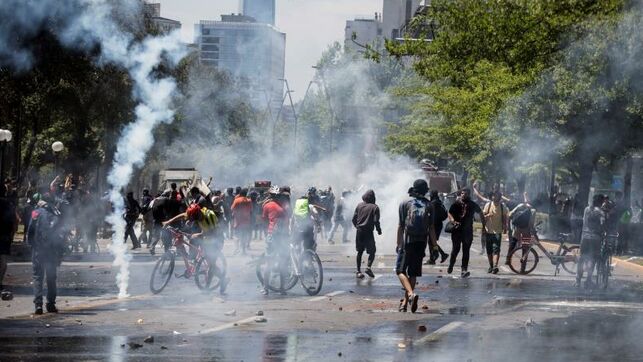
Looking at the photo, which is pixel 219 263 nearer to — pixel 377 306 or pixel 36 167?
pixel 377 306

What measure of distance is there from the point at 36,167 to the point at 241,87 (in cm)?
1757

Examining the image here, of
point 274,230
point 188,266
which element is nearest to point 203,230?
point 188,266

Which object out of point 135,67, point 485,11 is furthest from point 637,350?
point 485,11

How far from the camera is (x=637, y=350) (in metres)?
13.3

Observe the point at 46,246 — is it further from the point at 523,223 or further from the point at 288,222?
the point at 523,223

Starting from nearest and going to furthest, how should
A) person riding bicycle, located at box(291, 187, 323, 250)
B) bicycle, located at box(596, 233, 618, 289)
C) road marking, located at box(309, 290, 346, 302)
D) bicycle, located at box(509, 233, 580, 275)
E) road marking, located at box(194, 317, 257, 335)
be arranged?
road marking, located at box(194, 317, 257, 335)
road marking, located at box(309, 290, 346, 302)
person riding bicycle, located at box(291, 187, 323, 250)
bicycle, located at box(596, 233, 618, 289)
bicycle, located at box(509, 233, 580, 275)

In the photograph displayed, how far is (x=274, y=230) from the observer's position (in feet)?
66.1

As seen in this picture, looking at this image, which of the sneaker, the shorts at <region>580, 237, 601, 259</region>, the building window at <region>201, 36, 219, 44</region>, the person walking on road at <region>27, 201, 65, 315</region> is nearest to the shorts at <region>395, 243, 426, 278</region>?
the sneaker

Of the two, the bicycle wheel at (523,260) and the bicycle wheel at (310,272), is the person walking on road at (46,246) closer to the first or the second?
the bicycle wheel at (310,272)

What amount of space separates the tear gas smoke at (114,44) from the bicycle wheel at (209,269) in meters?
1.21

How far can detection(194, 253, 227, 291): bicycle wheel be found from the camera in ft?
64.5

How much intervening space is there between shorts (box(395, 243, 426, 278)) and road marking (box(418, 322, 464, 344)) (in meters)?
1.63

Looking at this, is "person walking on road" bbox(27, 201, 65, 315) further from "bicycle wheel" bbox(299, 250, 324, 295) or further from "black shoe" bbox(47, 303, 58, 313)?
"bicycle wheel" bbox(299, 250, 324, 295)

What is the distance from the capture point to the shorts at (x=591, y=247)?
74.4 ft
